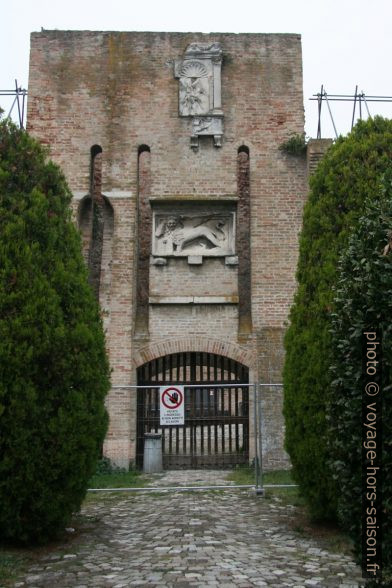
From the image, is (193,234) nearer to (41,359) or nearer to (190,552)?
(41,359)

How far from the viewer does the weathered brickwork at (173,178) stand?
42.0 ft

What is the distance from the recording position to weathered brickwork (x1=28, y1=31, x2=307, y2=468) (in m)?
12.8

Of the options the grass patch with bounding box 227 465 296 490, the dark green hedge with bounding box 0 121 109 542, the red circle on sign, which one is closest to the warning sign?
the red circle on sign

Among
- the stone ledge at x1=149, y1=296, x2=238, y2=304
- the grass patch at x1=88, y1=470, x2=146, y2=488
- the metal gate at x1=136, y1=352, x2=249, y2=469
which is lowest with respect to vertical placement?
the grass patch at x1=88, y1=470, x2=146, y2=488

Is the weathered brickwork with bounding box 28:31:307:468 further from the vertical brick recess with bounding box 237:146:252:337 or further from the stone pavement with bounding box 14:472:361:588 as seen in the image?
the stone pavement with bounding box 14:472:361:588

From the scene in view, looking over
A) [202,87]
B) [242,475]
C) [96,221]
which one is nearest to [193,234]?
[96,221]

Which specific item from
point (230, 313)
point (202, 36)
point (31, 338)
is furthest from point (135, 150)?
point (31, 338)

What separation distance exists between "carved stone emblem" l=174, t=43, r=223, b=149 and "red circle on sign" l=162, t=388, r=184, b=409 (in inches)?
249

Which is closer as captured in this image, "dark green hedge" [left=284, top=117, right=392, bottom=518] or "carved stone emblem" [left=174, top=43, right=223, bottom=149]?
"dark green hedge" [left=284, top=117, right=392, bottom=518]

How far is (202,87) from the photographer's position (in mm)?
13797

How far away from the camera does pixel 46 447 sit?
230 inches

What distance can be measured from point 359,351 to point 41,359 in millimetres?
3207

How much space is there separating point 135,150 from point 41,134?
83.2 inches

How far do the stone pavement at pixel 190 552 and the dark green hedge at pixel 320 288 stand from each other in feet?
2.65
